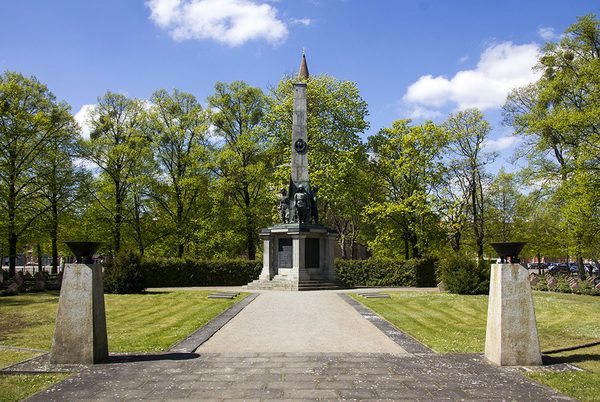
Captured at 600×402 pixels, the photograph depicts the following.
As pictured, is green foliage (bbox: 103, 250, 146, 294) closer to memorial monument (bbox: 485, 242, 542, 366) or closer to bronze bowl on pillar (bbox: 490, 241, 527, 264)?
memorial monument (bbox: 485, 242, 542, 366)

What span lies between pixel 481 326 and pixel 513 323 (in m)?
5.26

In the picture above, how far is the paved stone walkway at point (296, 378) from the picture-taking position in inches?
242

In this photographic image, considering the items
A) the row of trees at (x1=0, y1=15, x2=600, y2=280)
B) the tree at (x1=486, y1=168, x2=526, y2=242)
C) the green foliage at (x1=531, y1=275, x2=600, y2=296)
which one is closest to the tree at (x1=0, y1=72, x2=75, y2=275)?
the row of trees at (x1=0, y1=15, x2=600, y2=280)

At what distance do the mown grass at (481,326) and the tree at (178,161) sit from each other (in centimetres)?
2133

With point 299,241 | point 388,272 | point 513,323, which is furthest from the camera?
point 388,272

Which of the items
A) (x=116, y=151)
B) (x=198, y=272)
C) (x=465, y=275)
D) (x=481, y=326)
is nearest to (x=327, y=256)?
(x=465, y=275)

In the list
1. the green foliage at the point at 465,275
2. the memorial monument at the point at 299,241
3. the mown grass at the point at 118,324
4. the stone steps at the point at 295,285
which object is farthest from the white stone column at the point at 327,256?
the mown grass at the point at 118,324

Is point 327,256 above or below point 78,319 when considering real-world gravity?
above

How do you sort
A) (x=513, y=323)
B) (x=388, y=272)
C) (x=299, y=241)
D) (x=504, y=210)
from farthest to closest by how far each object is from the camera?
(x=504, y=210), (x=388, y=272), (x=299, y=241), (x=513, y=323)

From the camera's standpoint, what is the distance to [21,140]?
30.4 metres

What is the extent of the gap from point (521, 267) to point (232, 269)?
24.4m

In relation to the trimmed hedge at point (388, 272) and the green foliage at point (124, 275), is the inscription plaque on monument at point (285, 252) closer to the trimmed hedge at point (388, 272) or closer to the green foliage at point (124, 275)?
the trimmed hedge at point (388, 272)

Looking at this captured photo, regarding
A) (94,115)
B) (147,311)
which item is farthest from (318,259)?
(94,115)

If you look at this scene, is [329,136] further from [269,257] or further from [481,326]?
[481,326]
